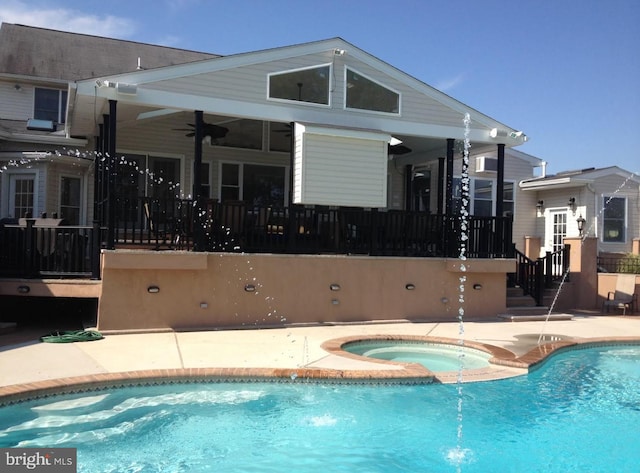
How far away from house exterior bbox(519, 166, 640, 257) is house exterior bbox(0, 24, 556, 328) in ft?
23.5

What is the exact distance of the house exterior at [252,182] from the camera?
959 cm

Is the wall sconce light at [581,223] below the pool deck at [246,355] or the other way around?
the other way around

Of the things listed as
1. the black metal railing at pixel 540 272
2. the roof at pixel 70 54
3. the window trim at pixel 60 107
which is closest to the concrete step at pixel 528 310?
the black metal railing at pixel 540 272

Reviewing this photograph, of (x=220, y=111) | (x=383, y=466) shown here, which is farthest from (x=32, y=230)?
(x=383, y=466)

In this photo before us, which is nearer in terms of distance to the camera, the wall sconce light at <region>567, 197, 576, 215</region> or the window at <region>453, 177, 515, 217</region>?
the wall sconce light at <region>567, 197, 576, 215</region>

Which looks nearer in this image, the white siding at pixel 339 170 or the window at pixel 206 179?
the white siding at pixel 339 170

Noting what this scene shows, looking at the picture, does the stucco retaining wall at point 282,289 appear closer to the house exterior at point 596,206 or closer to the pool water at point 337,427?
the pool water at point 337,427

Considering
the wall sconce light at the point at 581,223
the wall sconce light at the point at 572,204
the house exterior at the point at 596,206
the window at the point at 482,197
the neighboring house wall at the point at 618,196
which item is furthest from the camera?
the window at the point at 482,197

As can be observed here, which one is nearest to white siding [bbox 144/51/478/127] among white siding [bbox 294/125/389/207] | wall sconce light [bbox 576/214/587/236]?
white siding [bbox 294/125/389/207]

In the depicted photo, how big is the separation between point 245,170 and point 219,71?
13.5ft

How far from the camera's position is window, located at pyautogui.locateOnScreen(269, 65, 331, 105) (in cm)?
1075

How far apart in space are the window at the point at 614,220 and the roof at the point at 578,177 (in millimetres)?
915

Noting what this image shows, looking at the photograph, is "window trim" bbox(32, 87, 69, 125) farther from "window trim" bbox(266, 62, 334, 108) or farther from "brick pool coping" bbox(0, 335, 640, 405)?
"brick pool coping" bbox(0, 335, 640, 405)

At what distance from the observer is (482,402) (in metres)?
6.20
